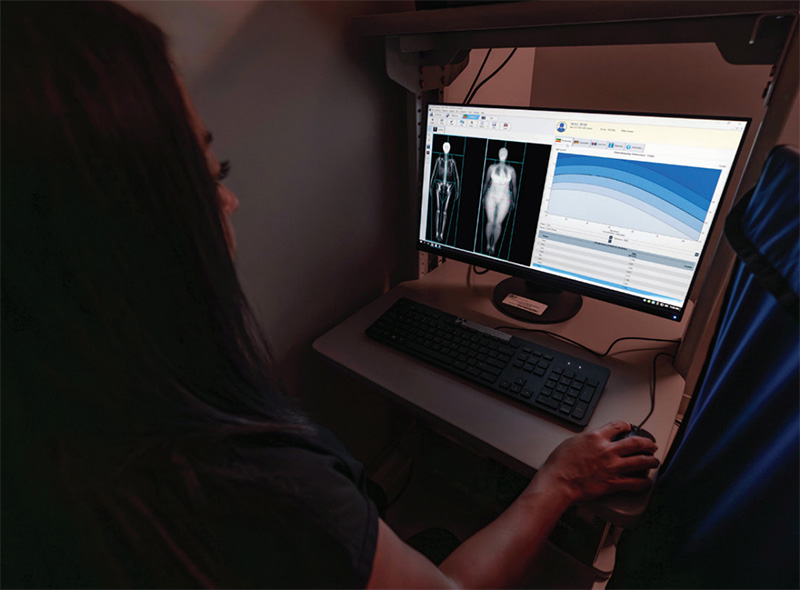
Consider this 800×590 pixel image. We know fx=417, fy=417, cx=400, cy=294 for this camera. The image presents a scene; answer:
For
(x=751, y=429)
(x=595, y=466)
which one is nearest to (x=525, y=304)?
(x=595, y=466)

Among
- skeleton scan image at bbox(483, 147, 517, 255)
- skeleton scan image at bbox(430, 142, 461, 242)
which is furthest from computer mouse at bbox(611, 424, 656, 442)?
skeleton scan image at bbox(430, 142, 461, 242)

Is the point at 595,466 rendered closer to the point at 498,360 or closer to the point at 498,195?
the point at 498,360

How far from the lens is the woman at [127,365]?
0.39 metres

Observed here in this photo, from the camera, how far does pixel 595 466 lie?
0.67 meters

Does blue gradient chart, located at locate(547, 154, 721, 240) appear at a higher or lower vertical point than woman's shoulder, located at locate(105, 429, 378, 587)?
higher

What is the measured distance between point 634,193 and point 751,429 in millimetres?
518

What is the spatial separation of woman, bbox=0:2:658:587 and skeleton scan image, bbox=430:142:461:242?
2.22ft

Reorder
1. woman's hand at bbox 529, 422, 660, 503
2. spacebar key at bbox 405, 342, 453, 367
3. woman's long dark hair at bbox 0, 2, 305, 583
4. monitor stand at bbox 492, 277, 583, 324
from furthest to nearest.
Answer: monitor stand at bbox 492, 277, 583, 324
spacebar key at bbox 405, 342, 453, 367
woman's hand at bbox 529, 422, 660, 503
woman's long dark hair at bbox 0, 2, 305, 583

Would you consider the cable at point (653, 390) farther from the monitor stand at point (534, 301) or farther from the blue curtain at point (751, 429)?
the monitor stand at point (534, 301)

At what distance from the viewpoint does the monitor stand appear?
1079 mm

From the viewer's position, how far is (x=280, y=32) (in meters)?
0.83

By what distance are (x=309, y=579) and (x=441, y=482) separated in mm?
1219

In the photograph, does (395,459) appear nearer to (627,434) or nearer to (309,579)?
(627,434)

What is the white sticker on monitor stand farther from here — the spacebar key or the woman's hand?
the woman's hand
